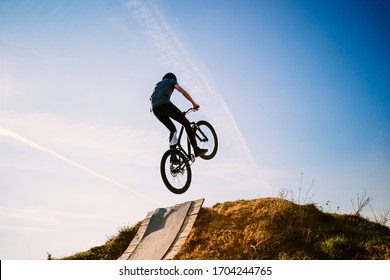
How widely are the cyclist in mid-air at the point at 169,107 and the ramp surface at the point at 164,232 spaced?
6.32 ft

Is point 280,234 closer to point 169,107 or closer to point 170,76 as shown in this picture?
point 169,107

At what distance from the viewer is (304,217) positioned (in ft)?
27.1

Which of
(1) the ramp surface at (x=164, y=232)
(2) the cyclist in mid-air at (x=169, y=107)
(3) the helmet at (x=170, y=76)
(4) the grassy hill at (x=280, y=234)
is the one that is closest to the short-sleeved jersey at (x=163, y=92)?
(2) the cyclist in mid-air at (x=169, y=107)

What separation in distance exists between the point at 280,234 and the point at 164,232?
339 cm

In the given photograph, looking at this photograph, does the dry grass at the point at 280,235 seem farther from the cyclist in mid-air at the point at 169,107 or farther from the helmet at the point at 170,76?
the helmet at the point at 170,76

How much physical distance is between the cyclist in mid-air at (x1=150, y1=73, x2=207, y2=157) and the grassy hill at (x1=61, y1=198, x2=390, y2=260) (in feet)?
6.59

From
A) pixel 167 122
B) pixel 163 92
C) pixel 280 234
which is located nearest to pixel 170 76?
pixel 163 92

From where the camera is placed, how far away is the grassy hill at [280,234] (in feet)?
23.4

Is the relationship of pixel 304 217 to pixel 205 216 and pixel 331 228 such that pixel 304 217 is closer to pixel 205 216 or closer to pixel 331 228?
pixel 331 228

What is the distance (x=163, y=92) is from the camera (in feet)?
27.5

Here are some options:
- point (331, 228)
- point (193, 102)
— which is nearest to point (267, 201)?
point (331, 228)

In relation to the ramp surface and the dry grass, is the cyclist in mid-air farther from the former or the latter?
the dry grass
